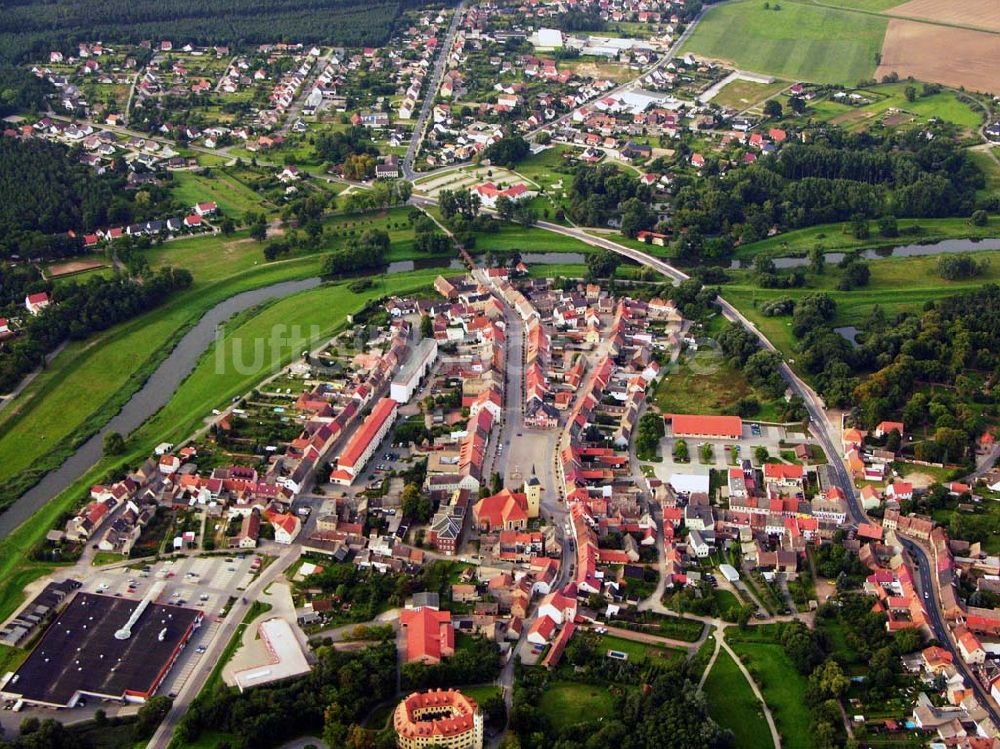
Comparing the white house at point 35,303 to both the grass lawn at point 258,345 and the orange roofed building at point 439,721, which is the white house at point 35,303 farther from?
the orange roofed building at point 439,721

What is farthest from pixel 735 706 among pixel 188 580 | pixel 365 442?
pixel 188 580

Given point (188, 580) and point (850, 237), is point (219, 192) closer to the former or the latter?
point (188, 580)

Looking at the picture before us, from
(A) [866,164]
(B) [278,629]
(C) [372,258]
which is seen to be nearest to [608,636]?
(B) [278,629]

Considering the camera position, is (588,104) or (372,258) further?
(588,104)

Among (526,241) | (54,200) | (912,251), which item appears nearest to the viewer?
(54,200)

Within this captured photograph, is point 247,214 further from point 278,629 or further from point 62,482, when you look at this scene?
point 278,629

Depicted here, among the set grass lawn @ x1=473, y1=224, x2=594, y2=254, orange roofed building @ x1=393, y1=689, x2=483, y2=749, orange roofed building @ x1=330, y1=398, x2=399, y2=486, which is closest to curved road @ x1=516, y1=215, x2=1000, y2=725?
grass lawn @ x1=473, y1=224, x2=594, y2=254

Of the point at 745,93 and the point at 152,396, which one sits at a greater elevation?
the point at 745,93
